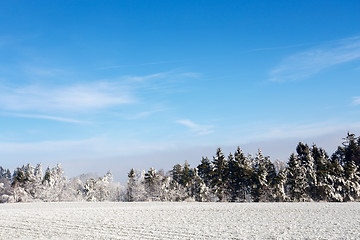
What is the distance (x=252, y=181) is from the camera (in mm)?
62375

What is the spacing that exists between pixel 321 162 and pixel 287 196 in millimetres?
10540

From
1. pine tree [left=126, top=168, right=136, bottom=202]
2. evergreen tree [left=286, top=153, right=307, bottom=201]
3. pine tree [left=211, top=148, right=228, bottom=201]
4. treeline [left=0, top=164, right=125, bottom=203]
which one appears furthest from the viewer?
pine tree [left=126, top=168, right=136, bottom=202]

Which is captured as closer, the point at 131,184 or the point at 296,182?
the point at 296,182

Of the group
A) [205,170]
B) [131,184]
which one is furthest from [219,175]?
[131,184]

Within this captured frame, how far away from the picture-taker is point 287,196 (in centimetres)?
6125

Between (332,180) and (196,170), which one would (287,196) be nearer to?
(332,180)

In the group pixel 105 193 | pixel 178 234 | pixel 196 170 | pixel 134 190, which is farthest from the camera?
pixel 105 193

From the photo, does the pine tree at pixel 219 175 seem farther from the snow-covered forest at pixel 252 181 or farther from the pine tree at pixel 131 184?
the pine tree at pixel 131 184

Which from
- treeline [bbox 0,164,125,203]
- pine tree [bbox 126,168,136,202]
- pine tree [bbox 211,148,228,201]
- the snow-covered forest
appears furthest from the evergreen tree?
treeline [bbox 0,164,125,203]

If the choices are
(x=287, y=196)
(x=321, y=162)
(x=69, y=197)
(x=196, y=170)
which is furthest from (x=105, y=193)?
(x=321, y=162)

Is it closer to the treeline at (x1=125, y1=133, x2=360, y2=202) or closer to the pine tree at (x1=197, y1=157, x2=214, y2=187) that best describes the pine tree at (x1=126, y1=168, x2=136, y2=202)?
the treeline at (x1=125, y1=133, x2=360, y2=202)

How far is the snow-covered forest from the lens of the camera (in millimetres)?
60812

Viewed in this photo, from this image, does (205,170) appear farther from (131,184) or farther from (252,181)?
(131,184)

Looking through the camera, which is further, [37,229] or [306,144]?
[306,144]
